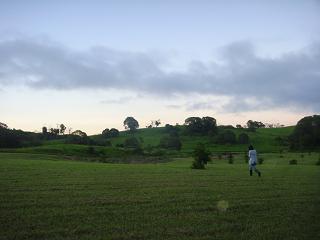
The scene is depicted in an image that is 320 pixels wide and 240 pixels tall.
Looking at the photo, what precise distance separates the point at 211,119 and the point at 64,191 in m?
172

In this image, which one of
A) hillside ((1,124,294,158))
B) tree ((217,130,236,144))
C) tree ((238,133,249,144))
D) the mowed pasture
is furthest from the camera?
tree ((238,133,249,144))

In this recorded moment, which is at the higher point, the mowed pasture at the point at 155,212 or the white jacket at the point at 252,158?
the white jacket at the point at 252,158

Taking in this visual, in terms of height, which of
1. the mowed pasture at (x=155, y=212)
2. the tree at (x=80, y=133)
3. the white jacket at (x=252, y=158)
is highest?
the tree at (x=80, y=133)

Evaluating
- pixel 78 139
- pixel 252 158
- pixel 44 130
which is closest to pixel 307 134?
pixel 78 139

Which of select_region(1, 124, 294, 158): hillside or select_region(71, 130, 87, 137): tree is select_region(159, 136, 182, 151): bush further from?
select_region(71, 130, 87, 137): tree

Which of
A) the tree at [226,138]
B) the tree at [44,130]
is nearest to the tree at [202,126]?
the tree at [226,138]

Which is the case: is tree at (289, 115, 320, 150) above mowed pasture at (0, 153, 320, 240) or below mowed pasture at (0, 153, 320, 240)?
above

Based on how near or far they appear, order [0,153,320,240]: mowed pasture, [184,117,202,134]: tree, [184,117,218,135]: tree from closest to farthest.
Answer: [0,153,320,240]: mowed pasture, [184,117,218,135]: tree, [184,117,202,134]: tree

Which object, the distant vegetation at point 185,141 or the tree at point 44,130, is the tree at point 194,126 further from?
the tree at point 44,130

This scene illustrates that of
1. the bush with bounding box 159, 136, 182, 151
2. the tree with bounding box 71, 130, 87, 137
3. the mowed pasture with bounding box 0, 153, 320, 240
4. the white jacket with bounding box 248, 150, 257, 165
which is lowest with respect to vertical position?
the mowed pasture with bounding box 0, 153, 320, 240

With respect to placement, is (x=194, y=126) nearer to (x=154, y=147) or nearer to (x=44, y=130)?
(x=154, y=147)

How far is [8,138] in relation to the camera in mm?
128125

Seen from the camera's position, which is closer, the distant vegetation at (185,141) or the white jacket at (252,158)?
the white jacket at (252,158)

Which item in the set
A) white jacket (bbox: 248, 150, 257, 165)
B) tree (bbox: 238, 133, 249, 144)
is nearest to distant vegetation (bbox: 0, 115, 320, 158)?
tree (bbox: 238, 133, 249, 144)
